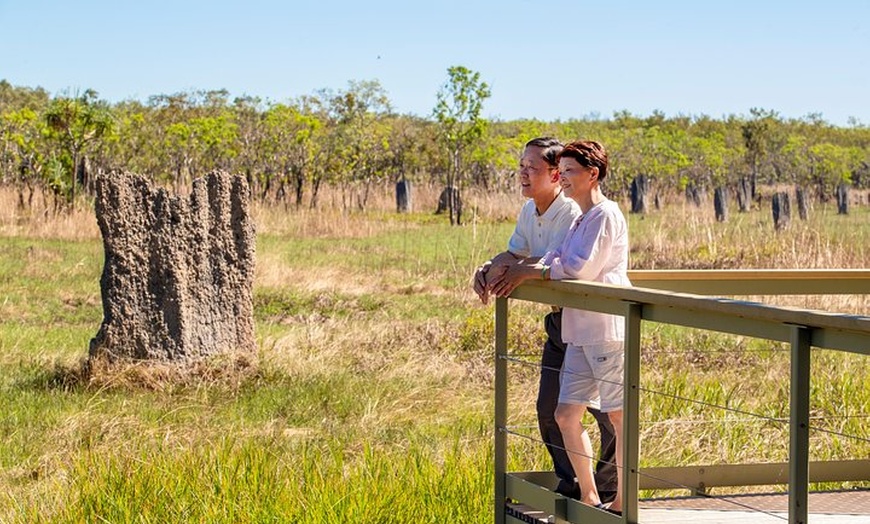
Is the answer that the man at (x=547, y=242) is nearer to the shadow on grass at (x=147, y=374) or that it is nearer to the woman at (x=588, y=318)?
the woman at (x=588, y=318)

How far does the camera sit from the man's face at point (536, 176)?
211 inches

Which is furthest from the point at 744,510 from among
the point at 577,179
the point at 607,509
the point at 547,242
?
the point at 577,179

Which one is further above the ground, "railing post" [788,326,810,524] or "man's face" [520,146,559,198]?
"man's face" [520,146,559,198]

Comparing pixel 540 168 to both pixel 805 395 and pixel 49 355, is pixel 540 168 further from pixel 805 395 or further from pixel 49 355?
pixel 49 355

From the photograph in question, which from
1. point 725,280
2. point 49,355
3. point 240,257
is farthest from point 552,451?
point 49,355

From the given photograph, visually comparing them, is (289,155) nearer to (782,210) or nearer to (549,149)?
(782,210)

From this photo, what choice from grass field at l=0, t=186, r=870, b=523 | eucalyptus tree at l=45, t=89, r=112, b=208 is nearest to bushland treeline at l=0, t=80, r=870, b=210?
eucalyptus tree at l=45, t=89, r=112, b=208

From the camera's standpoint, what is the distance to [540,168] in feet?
17.6

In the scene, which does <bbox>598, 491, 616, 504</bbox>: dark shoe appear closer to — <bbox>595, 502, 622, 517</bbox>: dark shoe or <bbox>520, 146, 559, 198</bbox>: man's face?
<bbox>595, 502, 622, 517</bbox>: dark shoe

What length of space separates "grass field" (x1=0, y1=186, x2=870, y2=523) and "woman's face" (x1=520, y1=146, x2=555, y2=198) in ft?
3.47

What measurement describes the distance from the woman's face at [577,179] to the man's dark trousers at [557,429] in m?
0.49

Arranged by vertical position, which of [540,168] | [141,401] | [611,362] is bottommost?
[141,401]

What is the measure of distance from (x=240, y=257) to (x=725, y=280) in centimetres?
537

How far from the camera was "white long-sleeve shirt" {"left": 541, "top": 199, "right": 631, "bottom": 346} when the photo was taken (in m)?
4.85
